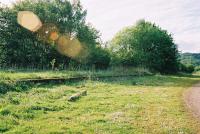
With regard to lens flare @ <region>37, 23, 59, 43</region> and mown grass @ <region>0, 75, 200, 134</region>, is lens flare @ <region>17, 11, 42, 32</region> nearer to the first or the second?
lens flare @ <region>37, 23, 59, 43</region>

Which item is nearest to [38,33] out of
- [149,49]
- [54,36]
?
[54,36]

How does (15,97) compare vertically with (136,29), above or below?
below

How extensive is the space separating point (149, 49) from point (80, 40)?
19003 millimetres

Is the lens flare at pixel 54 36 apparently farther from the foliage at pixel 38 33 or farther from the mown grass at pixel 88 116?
the mown grass at pixel 88 116

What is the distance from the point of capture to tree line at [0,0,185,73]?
2418 inches

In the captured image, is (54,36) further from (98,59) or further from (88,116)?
(88,116)

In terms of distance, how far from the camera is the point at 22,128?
1201 centimetres

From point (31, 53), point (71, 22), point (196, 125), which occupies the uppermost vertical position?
point (71, 22)

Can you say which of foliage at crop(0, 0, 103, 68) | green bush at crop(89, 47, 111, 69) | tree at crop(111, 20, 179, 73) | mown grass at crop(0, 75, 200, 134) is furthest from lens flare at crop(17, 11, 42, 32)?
mown grass at crop(0, 75, 200, 134)

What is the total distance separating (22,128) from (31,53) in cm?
5113

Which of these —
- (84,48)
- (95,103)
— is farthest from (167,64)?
(95,103)

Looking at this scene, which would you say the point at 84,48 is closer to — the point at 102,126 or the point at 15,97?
the point at 15,97

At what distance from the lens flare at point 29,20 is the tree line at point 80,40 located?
2.45ft

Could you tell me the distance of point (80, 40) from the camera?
2960 inches
